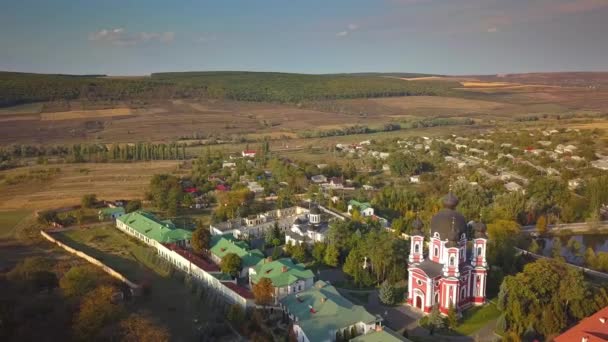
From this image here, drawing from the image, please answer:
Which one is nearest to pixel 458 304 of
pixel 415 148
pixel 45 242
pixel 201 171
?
pixel 45 242

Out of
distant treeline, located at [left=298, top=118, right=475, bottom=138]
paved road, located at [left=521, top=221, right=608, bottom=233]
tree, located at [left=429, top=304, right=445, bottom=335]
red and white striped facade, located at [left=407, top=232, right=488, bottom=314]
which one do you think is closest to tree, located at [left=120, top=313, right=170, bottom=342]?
tree, located at [left=429, top=304, right=445, bottom=335]

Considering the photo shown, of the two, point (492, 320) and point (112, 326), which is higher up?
point (112, 326)

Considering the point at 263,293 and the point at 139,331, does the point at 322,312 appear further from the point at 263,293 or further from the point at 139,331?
the point at 139,331

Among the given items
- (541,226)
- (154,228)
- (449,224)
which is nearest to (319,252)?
(449,224)

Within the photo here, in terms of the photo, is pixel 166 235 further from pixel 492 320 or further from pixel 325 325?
pixel 492 320

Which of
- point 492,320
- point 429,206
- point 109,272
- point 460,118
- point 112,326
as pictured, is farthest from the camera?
point 460,118
